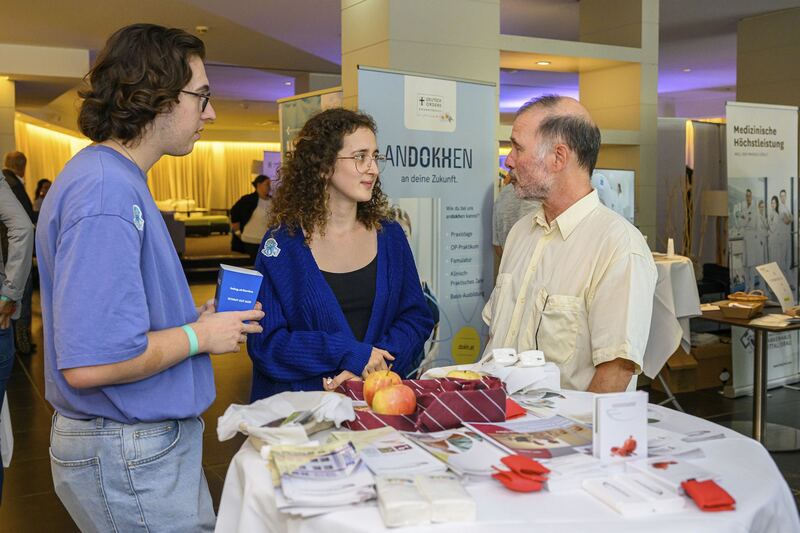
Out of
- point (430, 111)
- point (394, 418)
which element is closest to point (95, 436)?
point (394, 418)

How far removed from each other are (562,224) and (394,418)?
99 cm

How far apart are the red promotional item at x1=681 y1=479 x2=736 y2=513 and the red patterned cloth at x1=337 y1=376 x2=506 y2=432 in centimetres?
44

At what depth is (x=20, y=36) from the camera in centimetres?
969

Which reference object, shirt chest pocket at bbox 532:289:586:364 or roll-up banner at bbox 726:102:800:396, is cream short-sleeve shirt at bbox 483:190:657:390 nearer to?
shirt chest pocket at bbox 532:289:586:364

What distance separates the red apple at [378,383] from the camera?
1.73 m

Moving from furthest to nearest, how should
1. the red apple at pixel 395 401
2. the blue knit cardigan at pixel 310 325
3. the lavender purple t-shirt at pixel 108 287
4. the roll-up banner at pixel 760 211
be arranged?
the roll-up banner at pixel 760 211, the blue knit cardigan at pixel 310 325, the red apple at pixel 395 401, the lavender purple t-shirt at pixel 108 287

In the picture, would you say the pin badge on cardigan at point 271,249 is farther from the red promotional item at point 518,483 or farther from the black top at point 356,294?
the red promotional item at point 518,483

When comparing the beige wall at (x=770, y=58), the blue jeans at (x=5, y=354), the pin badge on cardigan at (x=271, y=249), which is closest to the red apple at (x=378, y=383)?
the pin badge on cardigan at (x=271, y=249)

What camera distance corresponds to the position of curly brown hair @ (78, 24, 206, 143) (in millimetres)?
1532

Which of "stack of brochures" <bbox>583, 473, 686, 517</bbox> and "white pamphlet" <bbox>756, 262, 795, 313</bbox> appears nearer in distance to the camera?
"stack of brochures" <bbox>583, 473, 686, 517</bbox>

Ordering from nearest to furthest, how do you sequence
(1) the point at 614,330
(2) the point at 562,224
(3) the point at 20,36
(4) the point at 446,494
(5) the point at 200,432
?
(4) the point at 446,494 → (5) the point at 200,432 → (1) the point at 614,330 → (2) the point at 562,224 → (3) the point at 20,36

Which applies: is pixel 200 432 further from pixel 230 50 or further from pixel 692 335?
pixel 230 50

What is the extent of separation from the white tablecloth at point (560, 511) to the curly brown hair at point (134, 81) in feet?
2.28

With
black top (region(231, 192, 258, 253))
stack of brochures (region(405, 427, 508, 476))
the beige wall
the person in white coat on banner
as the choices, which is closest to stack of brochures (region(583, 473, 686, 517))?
stack of brochures (region(405, 427, 508, 476))
